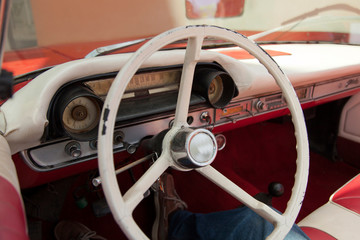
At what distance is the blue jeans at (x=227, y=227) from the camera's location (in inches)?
40.9

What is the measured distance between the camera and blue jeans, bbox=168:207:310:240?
104cm

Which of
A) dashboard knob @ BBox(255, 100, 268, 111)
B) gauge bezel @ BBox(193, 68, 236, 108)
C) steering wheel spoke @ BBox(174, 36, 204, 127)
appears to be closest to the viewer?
steering wheel spoke @ BBox(174, 36, 204, 127)

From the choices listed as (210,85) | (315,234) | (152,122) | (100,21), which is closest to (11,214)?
(152,122)

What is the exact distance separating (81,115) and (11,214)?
427 millimetres

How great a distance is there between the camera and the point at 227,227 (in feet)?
3.76

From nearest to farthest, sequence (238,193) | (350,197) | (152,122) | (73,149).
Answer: (238,193) < (73,149) < (152,122) < (350,197)

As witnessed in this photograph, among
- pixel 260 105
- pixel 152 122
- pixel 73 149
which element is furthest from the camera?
pixel 260 105

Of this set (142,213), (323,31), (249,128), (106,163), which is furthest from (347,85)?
(106,163)

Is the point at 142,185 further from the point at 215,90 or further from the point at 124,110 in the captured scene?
the point at 215,90

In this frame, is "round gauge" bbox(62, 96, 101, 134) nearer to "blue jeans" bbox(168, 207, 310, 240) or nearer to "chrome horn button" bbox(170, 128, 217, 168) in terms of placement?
"chrome horn button" bbox(170, 128, 217, 168)

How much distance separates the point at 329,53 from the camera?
5.81ft

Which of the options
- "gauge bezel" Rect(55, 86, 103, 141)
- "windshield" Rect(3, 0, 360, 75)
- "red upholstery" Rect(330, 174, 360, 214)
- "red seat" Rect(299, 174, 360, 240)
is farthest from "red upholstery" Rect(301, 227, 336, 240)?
"windshield" Rect(3, 0, 360, 75)

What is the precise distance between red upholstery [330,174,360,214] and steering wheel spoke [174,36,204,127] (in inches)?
33.8

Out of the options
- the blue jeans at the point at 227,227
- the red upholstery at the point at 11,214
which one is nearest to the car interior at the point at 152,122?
the red upholstery at the point at 11,214
